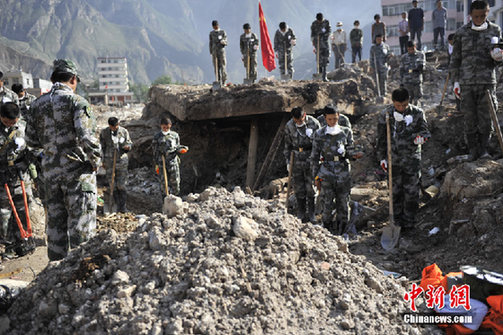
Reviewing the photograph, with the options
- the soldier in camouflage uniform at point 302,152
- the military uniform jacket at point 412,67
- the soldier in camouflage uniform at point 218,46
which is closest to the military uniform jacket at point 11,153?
the soldier in camouflage uniform at point 302,152

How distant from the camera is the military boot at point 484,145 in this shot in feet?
18.8

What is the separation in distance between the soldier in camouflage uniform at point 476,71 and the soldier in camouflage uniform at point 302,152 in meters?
2.17

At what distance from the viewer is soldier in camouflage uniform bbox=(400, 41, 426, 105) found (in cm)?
923

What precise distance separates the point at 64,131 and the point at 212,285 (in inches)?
86.7

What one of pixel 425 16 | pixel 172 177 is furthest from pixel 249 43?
pixel 425 16

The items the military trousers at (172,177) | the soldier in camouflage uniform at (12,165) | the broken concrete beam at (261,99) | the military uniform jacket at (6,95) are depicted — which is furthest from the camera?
the broken concrete beam at (261,99)

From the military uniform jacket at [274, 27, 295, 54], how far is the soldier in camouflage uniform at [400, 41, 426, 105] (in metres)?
3.61

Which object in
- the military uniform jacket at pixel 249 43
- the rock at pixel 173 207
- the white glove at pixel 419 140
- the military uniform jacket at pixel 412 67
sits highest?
the military uniform jacket at pixel 249 43

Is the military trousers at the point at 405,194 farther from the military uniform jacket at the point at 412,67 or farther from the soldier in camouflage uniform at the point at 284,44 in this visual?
the soldier in camouflage uniform at the point at 284,44

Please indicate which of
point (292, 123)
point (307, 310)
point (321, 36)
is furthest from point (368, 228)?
point (321, 36)

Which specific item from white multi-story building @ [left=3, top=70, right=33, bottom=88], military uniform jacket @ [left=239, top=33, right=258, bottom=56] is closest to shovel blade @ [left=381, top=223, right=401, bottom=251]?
military uniform jacket @ [left=239, top=33, right=258, bottom=56]

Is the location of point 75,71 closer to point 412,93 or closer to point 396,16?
point 412,93

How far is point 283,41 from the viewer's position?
11992 mm

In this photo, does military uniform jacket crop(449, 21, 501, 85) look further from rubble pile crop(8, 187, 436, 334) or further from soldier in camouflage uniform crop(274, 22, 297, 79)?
soldier in camouflage uniform crop(274, 22, 297, 79)
